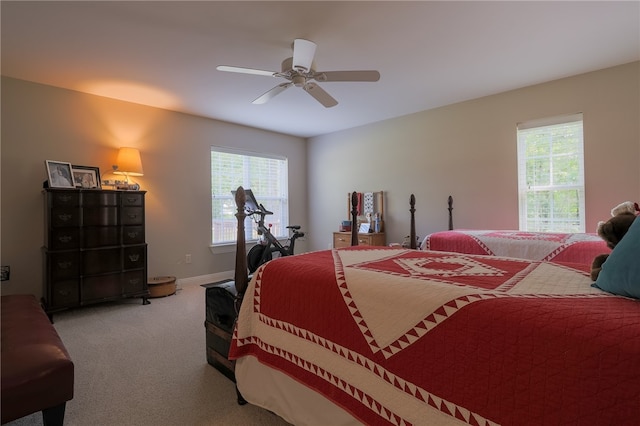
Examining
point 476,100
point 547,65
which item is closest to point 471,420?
point 547,65

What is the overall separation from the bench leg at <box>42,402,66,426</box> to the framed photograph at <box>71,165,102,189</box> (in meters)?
2.77

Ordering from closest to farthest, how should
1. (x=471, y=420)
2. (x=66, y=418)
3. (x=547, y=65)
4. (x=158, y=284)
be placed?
(x=471, y=420), (x=66, y=418), (x=547, y=65), (x=158, y=284)

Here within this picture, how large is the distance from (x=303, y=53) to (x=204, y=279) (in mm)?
3611

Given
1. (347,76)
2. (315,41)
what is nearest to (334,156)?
(315,41)

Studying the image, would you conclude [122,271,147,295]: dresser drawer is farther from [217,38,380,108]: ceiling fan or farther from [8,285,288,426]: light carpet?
[217,38,380,108]: ceiling fan

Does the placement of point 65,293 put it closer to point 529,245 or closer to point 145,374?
point 145,374

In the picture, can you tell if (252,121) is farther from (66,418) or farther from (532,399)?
(532,399)

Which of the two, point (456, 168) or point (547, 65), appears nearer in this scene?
point (547, 65)

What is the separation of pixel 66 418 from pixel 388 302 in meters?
1.84

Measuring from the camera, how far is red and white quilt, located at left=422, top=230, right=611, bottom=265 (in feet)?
7.82

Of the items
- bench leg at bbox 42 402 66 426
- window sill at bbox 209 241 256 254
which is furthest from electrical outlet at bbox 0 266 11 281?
bench leg at bbox 42 402 66 426

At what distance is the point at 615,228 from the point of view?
125cm

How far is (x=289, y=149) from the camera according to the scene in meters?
5.92

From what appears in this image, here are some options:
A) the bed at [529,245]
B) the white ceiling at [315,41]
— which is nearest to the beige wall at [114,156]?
the white ceiling at [315,41]
